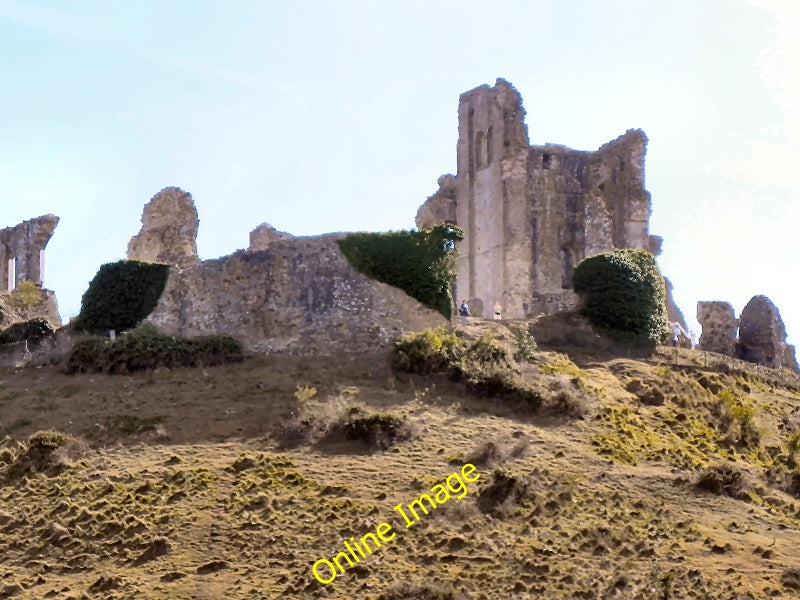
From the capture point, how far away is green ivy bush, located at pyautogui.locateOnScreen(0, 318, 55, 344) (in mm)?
34406

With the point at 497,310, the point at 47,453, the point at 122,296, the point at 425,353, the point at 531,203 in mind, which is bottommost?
the point at 47,453

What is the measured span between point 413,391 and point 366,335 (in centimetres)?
340

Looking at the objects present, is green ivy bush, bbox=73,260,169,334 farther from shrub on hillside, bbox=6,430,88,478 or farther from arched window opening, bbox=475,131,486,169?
arched window opening, bbox=475,131,486,169

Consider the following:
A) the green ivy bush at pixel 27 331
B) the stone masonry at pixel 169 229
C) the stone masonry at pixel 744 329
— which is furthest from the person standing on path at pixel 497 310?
the green ivy bush at pixel 27 331

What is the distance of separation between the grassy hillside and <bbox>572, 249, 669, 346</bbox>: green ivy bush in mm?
3630

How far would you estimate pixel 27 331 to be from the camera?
3475cm

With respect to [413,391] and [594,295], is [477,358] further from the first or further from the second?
[594,295]

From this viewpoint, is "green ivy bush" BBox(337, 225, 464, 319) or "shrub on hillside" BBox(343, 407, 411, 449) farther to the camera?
"green ivy bush" BBox(337, 225, 464, 319)

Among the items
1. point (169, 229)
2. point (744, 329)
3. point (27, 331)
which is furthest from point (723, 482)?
point (169, 229)

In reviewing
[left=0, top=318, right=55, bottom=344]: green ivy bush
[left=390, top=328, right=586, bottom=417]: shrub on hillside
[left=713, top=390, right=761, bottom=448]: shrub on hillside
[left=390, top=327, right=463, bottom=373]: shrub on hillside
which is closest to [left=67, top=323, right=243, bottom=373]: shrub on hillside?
[left=0, top=318, right=55, bottom=344]: green ivy bush

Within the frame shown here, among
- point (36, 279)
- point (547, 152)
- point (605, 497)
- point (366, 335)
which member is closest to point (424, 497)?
point (605, 497)

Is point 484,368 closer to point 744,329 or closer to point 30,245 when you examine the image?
point 744,329

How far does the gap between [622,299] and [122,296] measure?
482 inches

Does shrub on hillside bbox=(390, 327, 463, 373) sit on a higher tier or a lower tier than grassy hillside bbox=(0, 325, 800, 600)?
higher
